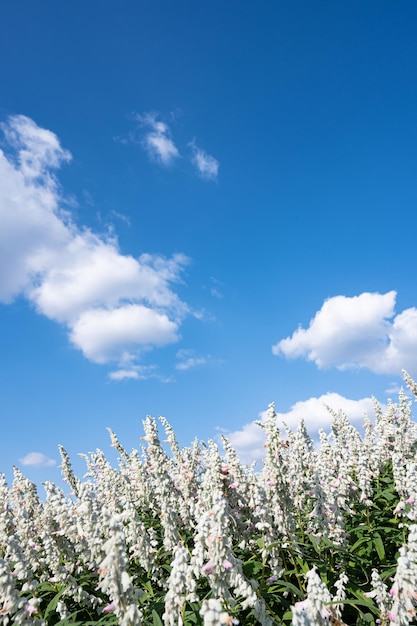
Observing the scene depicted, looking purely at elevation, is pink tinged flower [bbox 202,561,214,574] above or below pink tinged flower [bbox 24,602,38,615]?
above

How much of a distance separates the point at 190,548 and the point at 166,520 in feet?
5.85

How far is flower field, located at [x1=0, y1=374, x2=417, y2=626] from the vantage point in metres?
5.18

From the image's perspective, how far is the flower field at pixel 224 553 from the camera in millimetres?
5184

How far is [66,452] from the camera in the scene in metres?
17.2

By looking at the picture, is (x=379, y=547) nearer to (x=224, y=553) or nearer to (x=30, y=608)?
(x=224, y=553)

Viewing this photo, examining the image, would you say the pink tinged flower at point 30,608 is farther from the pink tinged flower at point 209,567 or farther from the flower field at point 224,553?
the pink tinged flower at point 209,567

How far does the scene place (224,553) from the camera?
5.30 m

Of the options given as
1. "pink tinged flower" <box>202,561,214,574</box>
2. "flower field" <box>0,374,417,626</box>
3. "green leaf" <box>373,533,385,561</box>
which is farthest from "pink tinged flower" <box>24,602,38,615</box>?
"green leaf" <box>373,533,385,561</box>

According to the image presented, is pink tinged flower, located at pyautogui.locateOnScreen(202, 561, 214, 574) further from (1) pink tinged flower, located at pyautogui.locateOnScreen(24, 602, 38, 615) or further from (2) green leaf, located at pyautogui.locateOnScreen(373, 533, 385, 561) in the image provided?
(2) green leaf, located at pyautogui.locateOnScreen(373, 533, 385, 561)

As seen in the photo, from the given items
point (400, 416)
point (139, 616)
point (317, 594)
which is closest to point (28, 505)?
point (139, 616)

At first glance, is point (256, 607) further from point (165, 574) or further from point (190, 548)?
point (190, 548)

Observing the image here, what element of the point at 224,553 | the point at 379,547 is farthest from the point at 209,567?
the point at 379,547

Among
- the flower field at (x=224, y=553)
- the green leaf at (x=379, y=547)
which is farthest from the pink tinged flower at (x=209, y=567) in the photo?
the green leaf at (x=379, y=547)

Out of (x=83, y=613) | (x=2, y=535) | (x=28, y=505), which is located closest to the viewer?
(x=83, y=613)
